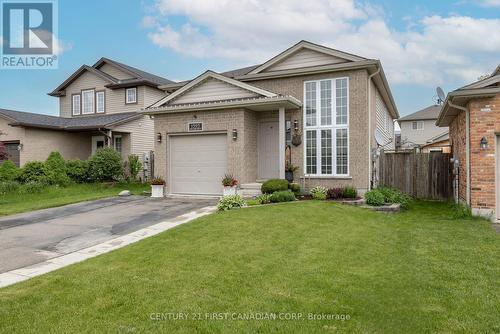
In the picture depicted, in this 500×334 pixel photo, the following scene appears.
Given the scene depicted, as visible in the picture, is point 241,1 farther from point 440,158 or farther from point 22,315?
point 22,315

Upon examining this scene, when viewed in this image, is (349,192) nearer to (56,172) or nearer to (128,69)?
(56,172)

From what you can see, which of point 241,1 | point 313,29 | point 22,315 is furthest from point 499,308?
point 313,29

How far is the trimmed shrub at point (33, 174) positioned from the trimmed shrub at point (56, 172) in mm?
207

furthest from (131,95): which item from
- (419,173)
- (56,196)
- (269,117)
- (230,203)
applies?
(419,173)

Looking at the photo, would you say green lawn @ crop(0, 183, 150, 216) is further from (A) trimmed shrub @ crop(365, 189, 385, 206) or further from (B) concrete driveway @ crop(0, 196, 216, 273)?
(A) trimmed shrub @ crop(365, 189, 385, 206)

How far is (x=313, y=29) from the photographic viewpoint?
18781mm

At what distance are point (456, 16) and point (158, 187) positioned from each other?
17.7 meters

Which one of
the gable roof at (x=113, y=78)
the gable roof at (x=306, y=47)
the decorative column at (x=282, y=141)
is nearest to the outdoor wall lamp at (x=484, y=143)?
the gable roof at (x=306, y=47)

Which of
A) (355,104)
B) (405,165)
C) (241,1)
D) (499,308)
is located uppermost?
(241,1)

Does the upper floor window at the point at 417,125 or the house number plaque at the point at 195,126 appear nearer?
the house number plaque at the point at 195,126

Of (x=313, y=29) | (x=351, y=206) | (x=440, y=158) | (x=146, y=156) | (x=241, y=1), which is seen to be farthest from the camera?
(x=146, y=156)

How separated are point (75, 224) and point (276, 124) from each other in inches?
307

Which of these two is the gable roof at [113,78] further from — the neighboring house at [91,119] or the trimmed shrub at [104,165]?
the trimmed shrub at [104,165]

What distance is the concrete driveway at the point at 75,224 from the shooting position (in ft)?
21.6
